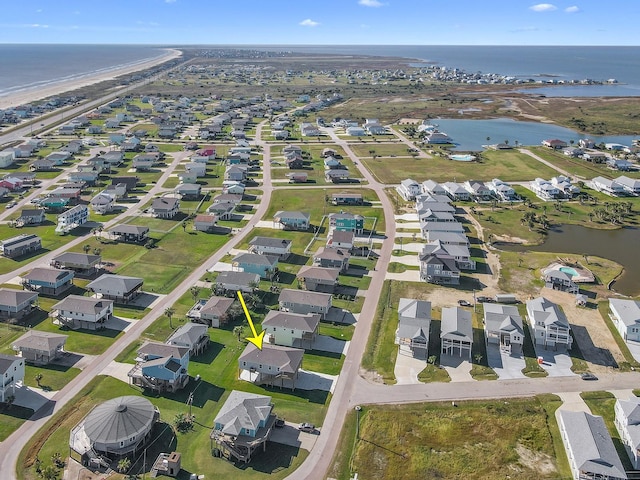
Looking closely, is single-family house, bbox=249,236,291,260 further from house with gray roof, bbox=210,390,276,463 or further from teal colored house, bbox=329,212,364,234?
house with gray roof, bbox=210,390,276,463

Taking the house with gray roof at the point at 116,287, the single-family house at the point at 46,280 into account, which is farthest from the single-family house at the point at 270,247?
the single-family house at the point at 46,280

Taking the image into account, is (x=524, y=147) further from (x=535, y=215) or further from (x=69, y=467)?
(x=69, y=467)

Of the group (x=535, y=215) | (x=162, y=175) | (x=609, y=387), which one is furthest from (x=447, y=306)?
(x=162, y=175)

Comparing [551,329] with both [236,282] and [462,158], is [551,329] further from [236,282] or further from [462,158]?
[462,158]

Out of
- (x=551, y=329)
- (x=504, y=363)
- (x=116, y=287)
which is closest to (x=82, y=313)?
(x=116, y=287)

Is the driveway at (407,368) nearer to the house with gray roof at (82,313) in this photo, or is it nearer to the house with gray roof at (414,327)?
the house with gray roof at (414,327)

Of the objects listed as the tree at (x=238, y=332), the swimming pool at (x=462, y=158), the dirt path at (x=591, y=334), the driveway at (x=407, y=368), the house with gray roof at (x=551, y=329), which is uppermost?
the house with gray roof at (x=551, y=329)
